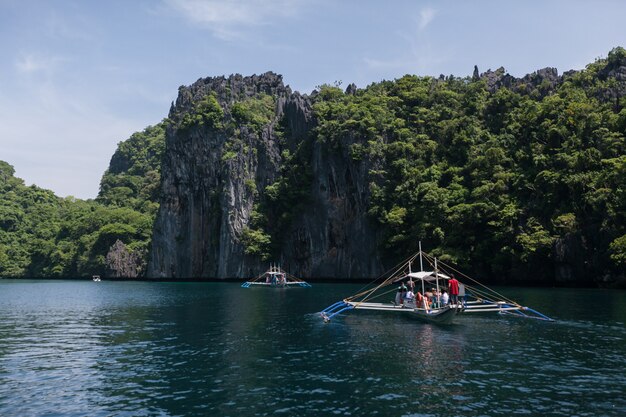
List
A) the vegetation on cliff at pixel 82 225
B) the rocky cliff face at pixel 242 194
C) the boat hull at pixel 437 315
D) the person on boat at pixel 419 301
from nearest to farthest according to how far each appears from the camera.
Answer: the boat hull at pixel 437 315 < the person on boat at pixel 419 301 < the rocky cliff face at pixel 242 194 < the vegetation on cliff at pixel 82 225

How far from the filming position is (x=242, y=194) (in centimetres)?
10662

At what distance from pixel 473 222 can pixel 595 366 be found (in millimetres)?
56972

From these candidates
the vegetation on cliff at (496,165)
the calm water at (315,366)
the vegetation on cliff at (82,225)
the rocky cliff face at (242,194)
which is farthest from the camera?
the vegetation on cliff at (82,225)

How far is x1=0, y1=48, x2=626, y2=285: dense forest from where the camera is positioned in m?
66.6

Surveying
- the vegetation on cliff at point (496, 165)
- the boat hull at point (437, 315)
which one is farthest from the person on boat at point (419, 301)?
the vegetation on cliff at point (496, 165)

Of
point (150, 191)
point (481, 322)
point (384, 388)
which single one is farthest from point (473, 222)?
point (150, 191)

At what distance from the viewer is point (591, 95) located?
84.0m

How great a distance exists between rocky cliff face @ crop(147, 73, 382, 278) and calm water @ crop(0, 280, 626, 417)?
192ft

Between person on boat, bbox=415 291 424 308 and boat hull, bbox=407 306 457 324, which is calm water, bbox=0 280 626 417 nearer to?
boat hull, bbox=407 306 457 324

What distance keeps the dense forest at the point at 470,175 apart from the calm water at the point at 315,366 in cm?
3116

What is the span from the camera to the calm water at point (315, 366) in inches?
666

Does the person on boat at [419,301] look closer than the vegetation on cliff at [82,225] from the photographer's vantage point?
Yes

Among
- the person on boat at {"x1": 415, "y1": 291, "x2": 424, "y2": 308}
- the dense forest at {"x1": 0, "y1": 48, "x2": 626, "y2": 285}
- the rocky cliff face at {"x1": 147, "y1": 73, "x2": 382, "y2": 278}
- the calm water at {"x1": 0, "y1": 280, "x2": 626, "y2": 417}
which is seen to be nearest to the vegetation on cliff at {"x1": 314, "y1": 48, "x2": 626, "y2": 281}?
the dense forest at {"x1": 0, "y1": 48, "x2": 626, "y2": 285}

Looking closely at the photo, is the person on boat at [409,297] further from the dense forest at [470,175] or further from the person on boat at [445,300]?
the dense forest at [470,175]
